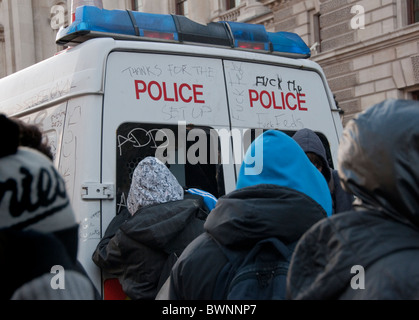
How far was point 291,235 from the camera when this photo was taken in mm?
2287

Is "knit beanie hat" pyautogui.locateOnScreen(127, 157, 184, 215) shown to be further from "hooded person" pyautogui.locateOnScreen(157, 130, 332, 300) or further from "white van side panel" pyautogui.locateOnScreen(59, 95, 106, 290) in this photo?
"hooded person" pyautogui.locateOnScreen(157, 130, 332, 300)

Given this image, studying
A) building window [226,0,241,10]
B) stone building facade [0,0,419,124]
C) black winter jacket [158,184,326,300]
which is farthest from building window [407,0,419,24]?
black winter jacket [158,184,326,300]

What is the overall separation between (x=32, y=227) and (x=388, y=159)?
84 centimetres

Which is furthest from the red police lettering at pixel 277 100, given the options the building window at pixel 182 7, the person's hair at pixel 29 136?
the building window at pixel 182 7

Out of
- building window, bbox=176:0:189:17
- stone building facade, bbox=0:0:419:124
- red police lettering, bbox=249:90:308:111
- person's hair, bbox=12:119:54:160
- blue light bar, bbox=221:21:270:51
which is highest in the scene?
building window, bbox=176:0:189:17

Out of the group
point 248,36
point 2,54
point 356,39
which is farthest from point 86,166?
point 2,54

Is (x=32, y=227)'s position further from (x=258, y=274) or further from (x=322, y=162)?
(x=322, y=162)

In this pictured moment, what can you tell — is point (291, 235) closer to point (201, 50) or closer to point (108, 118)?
point (108, 118)

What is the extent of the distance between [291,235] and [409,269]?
0.81 meters

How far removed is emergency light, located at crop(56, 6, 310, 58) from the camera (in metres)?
4.30

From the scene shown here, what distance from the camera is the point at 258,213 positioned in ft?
7.47

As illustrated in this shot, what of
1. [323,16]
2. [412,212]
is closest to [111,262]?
[412,212]

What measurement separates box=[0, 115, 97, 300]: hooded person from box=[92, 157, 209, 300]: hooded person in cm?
190

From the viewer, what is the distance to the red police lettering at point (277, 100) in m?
4.46
